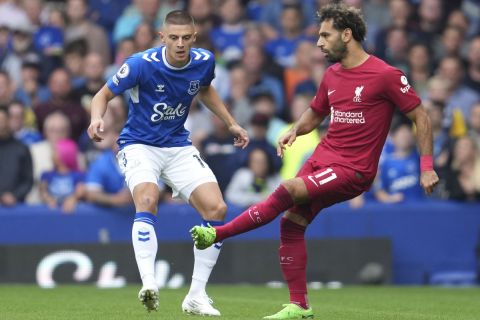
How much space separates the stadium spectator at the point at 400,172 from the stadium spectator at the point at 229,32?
12.3 ft

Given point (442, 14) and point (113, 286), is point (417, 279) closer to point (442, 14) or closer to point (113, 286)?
point (113, 286)

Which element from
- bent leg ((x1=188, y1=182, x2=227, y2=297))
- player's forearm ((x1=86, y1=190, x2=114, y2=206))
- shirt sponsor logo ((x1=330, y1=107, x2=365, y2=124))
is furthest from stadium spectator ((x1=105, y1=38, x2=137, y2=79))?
shirt sponsor logo ((x1=330, y1=107, x2=365, y2=124))

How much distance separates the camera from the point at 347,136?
9.60m

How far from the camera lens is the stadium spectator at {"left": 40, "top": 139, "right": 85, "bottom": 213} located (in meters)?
15.5

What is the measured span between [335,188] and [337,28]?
1.28 m

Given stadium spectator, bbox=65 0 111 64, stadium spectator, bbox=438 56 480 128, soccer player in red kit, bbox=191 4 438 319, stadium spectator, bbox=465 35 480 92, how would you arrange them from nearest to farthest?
soccer player in red kit, bbox=191 4 438 319
stadium spectator, bbox=438 56 480 128
stadium spectator, bbox=465 35 480 92
stadium spectator, bbox=65 0 111 64

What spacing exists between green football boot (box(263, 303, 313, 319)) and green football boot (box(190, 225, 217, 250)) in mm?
861

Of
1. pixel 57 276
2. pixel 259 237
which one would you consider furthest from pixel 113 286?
pixel 259 237

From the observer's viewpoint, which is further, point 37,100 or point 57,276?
point 37,100

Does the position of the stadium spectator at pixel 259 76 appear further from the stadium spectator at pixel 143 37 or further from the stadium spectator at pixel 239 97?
the stadium spectator at pixel 143 37

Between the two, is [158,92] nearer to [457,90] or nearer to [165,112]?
[165,112]

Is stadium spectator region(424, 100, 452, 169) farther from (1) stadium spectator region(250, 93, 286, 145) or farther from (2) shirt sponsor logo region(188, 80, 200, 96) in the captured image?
(2) shirt sponsor logo region(188, 80, 200, 96)

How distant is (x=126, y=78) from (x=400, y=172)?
6004 millimetres

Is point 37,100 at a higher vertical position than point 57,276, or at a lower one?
higher
